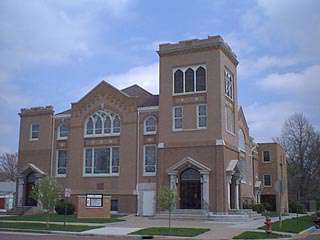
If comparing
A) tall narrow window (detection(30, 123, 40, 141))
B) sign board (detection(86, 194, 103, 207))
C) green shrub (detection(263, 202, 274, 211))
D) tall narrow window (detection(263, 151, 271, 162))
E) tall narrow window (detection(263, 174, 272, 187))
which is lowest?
green shrub (detection(263, 202, 274, 211))

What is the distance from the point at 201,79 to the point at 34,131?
20.6 meters

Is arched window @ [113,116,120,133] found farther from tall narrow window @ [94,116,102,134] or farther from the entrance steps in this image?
the entrance steps

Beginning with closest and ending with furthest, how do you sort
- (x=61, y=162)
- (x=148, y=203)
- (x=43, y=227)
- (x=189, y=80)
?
(x=43, y=227) → (x=189, y=80) → (x=148, y=203) → (x=61, y=162)

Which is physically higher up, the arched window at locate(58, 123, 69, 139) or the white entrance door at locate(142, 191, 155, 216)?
the arched window at locate(58, 123, 69, 139)

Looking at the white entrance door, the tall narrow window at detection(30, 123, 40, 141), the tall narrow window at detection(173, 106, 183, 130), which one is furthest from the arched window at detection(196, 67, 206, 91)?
the tall narrow window at detection(30, 123, 40, 141)

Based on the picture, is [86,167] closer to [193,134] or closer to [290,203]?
[193,134]

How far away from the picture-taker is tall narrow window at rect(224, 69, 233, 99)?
45575mm

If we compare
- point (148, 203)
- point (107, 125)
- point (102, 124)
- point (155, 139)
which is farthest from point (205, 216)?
point (102, 124)

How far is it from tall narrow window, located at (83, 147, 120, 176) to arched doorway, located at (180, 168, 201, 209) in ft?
25.4

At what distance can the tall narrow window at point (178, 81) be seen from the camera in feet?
146

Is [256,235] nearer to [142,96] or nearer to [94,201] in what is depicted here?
[94,201]

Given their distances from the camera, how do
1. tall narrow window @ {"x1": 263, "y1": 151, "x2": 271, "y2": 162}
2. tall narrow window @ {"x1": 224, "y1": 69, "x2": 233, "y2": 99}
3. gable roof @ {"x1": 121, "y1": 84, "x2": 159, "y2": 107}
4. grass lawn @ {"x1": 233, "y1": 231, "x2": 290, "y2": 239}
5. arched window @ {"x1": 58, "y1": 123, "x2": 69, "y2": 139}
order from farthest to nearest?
tall narrow window @ {"x1": 263, "y1": 151, "x2": 271, "y2": 162}, arched window @ {"x1": 58, "y1": 123, "x2": 69, "y2": 139}, gable roof @ {"x1": 121, "y1": 84, "x2": 159, "y2": 107}, tall narrow window @ {"x1": 224, "y1": 69, "x2": 233, "y2": 99}, grass lawn @ {"x1": 233, "y1": 231, "x2": 290, "y2": 239}

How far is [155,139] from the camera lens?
150 ft

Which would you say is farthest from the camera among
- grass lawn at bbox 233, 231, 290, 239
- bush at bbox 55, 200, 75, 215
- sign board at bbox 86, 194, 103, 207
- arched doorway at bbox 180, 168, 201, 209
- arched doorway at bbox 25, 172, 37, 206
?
arched doorway at bbox 25, 172, 37, 206
